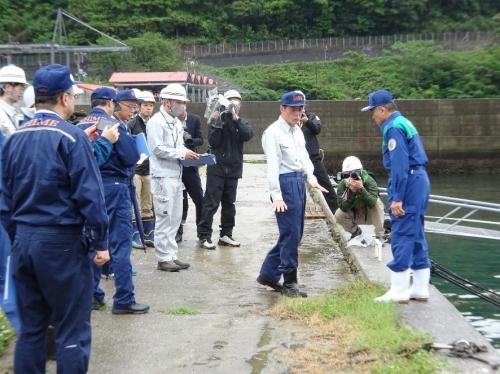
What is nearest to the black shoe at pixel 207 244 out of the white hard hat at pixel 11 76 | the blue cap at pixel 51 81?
the white hard hat at pixel 11 76

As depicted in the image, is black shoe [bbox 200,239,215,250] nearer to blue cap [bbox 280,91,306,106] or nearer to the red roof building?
blue cap [bbox 280,91,306,106]

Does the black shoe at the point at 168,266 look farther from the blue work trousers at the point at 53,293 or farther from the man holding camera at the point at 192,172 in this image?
the blue work trousers at the point at 53,293

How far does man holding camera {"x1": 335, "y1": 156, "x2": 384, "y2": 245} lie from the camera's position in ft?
30.2

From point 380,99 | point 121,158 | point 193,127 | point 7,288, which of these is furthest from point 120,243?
point 193,127

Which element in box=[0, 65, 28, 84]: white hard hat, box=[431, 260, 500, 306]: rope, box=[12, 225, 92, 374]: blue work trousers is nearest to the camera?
box=[12, 225, 92, 374]: blue work trousers

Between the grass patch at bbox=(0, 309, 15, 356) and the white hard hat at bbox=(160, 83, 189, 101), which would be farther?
the white hard hat at bbox=(160, 83, 189, 101)

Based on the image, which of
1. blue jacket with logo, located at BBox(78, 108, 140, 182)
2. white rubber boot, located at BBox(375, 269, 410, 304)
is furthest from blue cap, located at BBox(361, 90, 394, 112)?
blue jacket with logo, located at BBox(78, 108, 140, 182)

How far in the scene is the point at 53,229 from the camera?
4520mm

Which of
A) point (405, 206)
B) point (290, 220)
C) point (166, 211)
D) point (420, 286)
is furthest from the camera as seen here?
point (166, 211)

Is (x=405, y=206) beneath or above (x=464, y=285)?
above

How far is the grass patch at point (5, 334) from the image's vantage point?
571 cm

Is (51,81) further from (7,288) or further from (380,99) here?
(380,99)

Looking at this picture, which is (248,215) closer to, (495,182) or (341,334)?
(341,334)

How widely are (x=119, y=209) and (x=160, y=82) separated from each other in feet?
73.6
